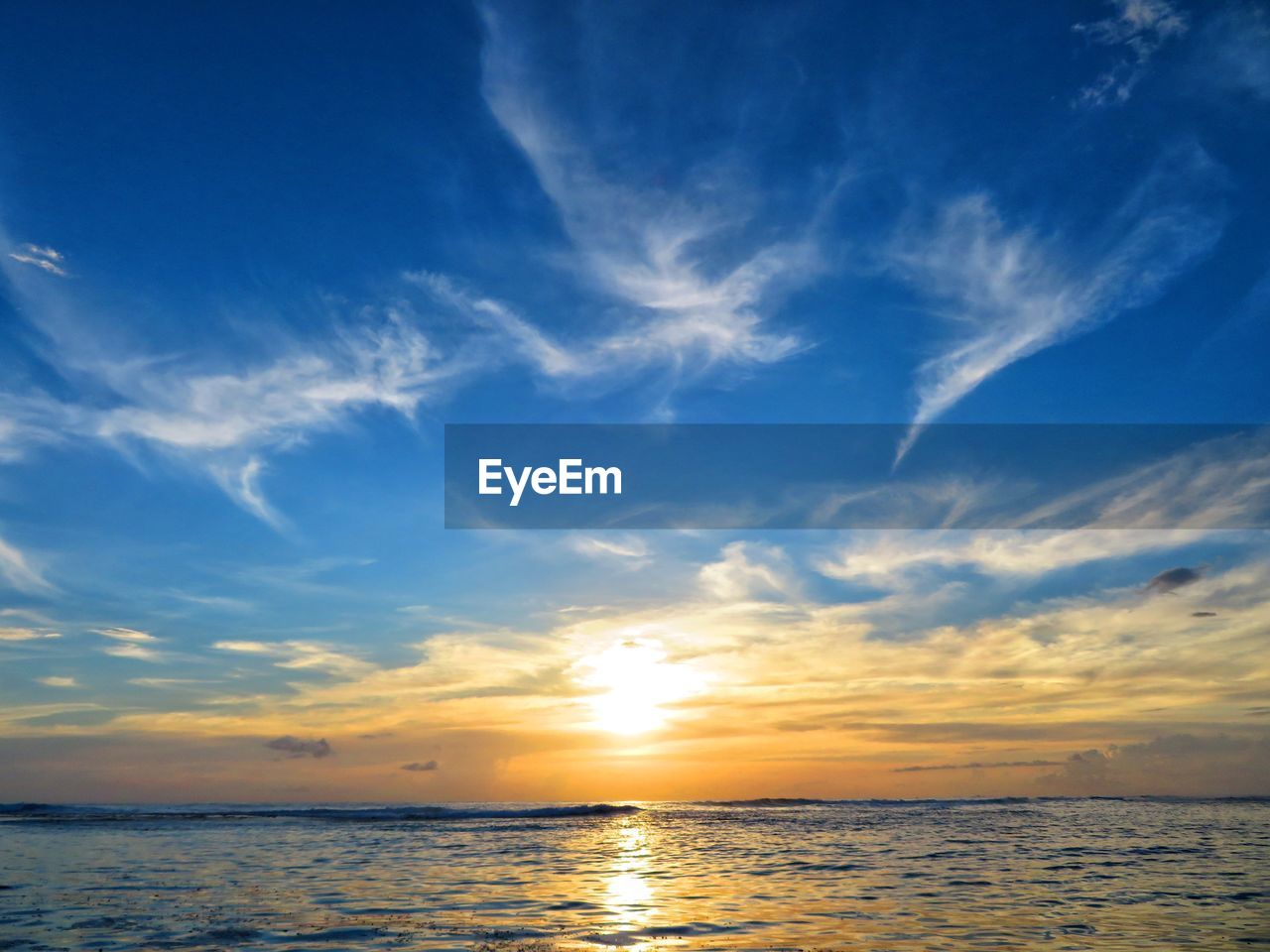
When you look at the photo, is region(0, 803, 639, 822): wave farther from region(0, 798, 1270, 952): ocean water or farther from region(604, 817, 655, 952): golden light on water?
region(604, 817, 655, 952): golden light on water

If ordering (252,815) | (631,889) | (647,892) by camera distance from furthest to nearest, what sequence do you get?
(252,815) → (631,889) → (647,892)

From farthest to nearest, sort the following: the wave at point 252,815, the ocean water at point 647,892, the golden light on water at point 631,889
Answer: the wave at point 252,815 < the golden light on water at point 631,889 < the ocean water at point 647,892

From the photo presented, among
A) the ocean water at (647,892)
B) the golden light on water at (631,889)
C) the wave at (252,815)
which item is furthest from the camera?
the wave at (252,815)

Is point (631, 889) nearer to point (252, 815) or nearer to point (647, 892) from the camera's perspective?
point (647, 892)

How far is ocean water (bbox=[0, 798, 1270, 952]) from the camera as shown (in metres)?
22.1

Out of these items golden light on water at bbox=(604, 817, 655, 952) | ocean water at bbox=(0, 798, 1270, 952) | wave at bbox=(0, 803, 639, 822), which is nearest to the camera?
ocean water at bbox=(0, 798, 1270, 952)

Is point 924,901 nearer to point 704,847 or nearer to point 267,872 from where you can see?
point 704,847

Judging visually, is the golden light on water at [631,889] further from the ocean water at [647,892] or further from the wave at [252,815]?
the wave at [252,815]

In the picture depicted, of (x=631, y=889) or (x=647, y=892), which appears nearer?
(x=647, y=892)

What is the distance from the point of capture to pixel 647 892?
3025 cm

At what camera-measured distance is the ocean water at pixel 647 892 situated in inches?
871

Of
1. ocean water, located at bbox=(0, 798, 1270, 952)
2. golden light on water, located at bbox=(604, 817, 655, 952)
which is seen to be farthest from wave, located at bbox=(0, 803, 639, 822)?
golden light on water, located at bbox=(604, 817, 655, 952)

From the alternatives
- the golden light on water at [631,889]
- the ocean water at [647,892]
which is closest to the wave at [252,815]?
the ocean water at [647,892]

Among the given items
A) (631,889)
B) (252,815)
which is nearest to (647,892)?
(631,889)
